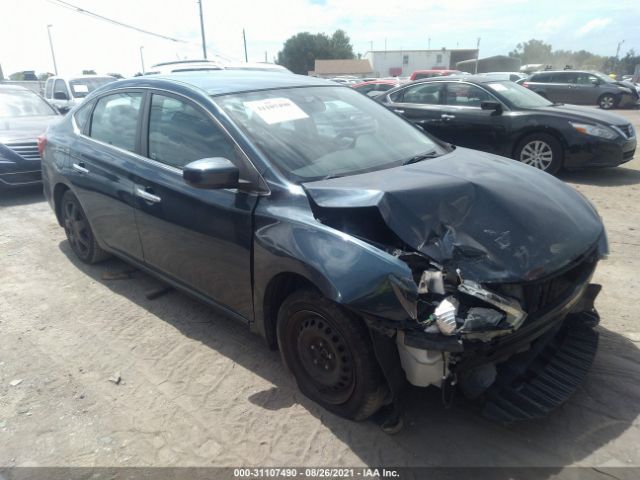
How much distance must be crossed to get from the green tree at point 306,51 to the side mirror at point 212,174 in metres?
79.4

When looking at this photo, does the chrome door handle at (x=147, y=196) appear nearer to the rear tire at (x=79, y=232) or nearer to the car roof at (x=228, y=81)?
the car roof at (x=228, y=81)

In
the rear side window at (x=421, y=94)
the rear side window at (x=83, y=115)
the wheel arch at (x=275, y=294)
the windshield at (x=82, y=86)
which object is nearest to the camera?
the wheel arch at (x=275, y=294)

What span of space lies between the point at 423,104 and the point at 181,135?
19.7 ft

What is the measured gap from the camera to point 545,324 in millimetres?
2350

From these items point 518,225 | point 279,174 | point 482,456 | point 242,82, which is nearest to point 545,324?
point 518,225

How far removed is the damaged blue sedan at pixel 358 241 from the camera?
2166 millimetres

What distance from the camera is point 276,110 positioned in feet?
10.1

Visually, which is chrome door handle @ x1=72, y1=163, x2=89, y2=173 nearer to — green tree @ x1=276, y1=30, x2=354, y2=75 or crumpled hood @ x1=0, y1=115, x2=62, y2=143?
crumpled hood @ x1=0, y1=115, x2=62, y2=143

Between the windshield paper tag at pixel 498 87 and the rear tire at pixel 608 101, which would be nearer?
the windshield paper tag at pixel 498 87

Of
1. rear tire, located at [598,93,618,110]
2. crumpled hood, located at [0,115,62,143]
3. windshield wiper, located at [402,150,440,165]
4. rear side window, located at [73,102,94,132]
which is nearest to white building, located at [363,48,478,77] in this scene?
rear tire, located at [598,93,618,110]

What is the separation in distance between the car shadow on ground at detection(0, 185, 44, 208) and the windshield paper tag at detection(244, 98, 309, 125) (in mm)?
5458

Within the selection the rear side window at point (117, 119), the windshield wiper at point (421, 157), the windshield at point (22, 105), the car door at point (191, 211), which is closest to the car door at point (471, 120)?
the windshield wiper at point (421, 157)

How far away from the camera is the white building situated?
73.9 metres

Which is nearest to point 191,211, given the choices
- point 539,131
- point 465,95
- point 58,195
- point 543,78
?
point 58,195
